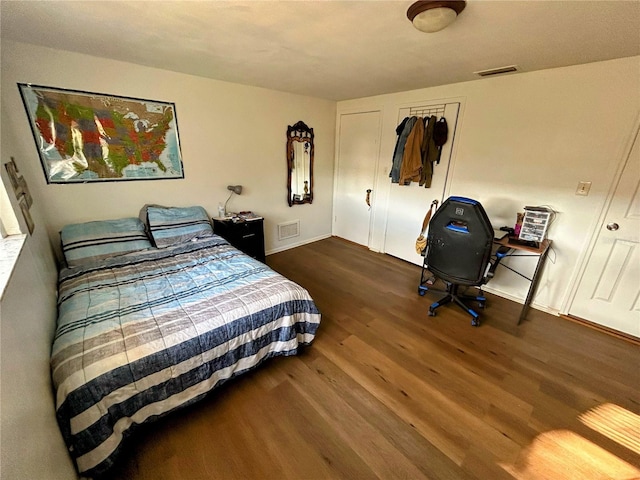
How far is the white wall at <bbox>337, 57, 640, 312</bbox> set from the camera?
81.0 inches

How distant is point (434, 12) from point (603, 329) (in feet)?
9.61

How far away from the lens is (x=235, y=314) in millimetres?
1580

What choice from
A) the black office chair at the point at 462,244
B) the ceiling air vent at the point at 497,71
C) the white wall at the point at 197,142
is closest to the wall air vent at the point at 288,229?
the white wall at the point at 197,142

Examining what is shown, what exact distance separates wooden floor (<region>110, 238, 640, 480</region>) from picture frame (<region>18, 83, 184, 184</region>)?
7.14 ft

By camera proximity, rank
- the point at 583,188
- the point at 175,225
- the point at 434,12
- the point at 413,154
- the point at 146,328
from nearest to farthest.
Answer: the point at 434,12, the point at 146,328, the point at 583,188, the point at 175,225, the point at 413,154

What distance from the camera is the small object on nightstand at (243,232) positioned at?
2.97m

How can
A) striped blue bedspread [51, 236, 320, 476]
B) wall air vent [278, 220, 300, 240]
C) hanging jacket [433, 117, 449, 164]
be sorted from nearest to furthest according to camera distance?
striped blue bedspread [51, 236, 320, 476] → hanging jacket [433, 117, 449, 164] → wall air vent [278, 220, 300, 240]

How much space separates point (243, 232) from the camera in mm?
3037

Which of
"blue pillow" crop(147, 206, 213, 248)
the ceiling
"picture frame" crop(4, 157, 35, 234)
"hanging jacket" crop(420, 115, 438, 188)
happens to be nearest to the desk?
"hanging jacket" crop(420, 115, 438, 188)

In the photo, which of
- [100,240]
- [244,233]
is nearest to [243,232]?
[244,233]

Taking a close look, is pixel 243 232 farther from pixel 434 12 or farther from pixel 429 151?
pixel 434 12

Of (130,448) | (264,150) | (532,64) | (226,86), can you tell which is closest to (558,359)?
(532,64)

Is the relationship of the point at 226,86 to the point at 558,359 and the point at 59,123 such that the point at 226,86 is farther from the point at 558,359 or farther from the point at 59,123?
the point at 558,359

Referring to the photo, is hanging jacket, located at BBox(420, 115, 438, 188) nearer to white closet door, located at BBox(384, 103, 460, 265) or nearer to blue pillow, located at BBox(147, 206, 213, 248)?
white closet door, located at BBox(384, 103, 460, 265)
